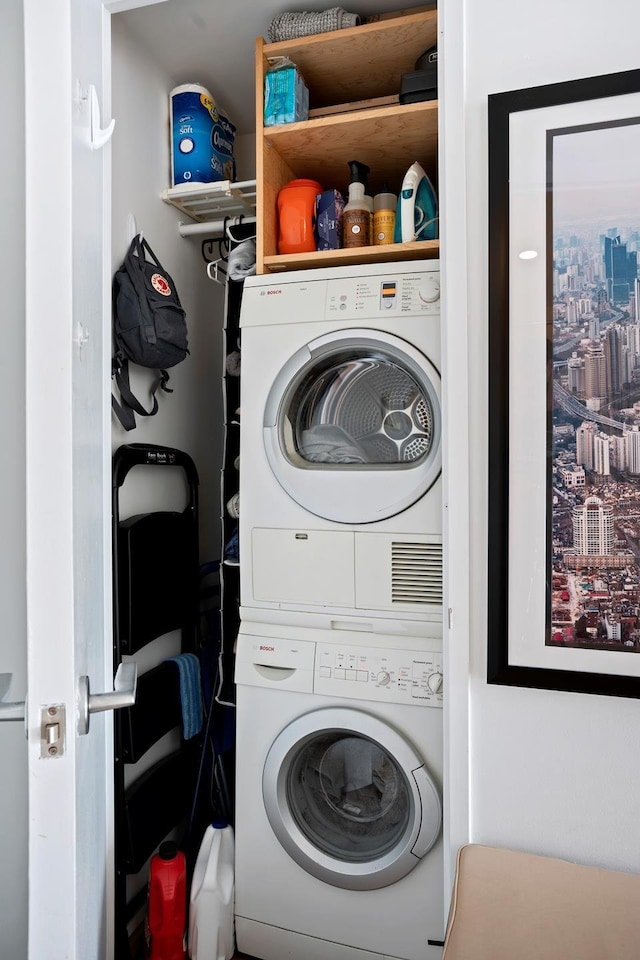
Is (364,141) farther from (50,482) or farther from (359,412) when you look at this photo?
(50,482)

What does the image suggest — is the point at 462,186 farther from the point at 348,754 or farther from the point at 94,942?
the point at 94,942

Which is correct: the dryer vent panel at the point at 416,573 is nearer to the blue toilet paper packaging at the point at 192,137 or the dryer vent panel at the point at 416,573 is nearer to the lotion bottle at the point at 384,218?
the lotion bottle at the point at 384,218

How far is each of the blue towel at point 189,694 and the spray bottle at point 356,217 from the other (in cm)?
131

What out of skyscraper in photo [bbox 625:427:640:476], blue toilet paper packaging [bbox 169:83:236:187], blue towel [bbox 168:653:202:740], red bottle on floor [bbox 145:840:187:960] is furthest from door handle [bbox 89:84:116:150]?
red bottle on floor [bbox 145:840:187:960]

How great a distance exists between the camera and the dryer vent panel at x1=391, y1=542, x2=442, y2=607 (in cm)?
154

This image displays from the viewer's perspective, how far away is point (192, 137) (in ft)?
6.69

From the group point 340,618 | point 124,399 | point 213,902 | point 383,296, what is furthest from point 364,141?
point 213,902

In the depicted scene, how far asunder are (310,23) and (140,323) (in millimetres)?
949

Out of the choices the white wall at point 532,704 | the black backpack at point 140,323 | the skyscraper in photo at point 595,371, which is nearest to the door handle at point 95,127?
the white wall at point 532,704

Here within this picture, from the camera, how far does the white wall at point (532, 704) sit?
3.85ft

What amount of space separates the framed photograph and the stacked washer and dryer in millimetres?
325

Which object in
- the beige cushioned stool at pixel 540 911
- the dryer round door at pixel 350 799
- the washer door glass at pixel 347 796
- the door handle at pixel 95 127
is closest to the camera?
the door handle at pixel 95 127

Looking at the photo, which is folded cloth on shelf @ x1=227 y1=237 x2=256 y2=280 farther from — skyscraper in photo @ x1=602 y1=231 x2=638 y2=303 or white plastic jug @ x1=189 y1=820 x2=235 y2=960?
white plastic jug @ x1=189 y1=820 x2=235 y2=960

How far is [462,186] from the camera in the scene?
48.9 inches
